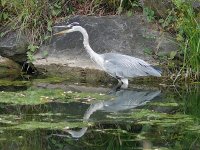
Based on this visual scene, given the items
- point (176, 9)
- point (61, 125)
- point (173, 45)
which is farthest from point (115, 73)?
point (61, 125)

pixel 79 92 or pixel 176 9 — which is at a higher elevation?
pixel 176 9

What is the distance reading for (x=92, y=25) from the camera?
418 inches

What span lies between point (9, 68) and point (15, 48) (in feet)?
1.23

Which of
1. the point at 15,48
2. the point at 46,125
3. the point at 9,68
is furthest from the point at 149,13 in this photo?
the point at 46,125

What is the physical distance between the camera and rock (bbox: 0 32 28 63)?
10.5 m

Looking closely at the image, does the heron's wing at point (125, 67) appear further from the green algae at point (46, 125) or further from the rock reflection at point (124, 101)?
the green algae at point (46, 125)

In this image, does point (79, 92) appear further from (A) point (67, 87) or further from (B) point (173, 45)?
(B) point (173, 45)

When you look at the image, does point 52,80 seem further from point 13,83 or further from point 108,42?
point 108,42

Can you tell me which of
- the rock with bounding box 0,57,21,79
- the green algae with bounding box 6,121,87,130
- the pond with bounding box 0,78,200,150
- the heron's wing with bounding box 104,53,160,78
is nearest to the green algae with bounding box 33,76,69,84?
the pond with bounding box 0,78,200,150

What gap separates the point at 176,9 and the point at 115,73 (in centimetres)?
204

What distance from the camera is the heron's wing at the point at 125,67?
Answer: 9.09 meters

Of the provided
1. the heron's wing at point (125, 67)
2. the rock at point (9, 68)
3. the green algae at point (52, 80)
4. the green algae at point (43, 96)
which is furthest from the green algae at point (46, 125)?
the rock at point (9, 68)

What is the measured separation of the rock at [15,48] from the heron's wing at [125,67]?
2.03 m

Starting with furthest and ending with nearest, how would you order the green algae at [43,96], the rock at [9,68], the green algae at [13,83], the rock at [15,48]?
the rock at [15,48] < the rock at [9,68] < the green algae at [13,83] < the green algae at [43,96]
